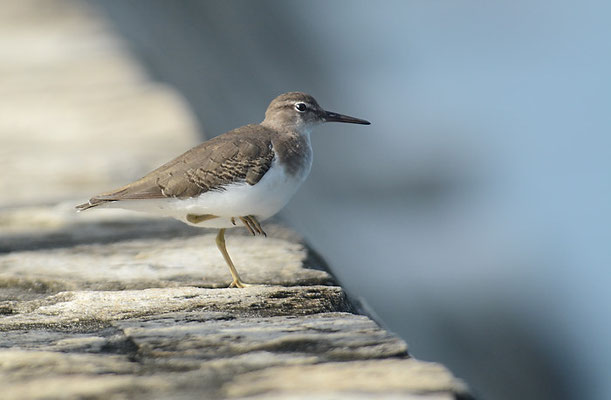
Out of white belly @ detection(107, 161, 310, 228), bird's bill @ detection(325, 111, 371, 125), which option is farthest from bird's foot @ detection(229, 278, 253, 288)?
bird's bill @ detection(325, 111, 371, 125)

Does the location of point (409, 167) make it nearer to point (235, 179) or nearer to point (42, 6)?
point (42, 6)

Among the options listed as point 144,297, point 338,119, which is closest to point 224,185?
point 144,297

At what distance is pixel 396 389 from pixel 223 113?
21.1 feet

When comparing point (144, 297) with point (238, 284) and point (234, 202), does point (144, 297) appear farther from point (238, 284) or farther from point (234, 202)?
point (234, 202)

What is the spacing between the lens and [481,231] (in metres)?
12.4

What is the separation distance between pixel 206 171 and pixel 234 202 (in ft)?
0.53

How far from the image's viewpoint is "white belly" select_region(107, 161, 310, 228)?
3258mm

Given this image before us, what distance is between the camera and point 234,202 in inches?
128

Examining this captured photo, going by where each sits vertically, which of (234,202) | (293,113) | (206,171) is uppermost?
(293,113)

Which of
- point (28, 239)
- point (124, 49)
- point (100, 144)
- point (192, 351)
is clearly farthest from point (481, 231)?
point (192, 351)

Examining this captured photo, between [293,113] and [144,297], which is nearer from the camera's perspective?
[144,297]

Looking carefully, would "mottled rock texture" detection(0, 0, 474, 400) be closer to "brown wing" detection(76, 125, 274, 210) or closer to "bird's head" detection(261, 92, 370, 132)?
"brown wing" detection(76, 125, 274, 210)

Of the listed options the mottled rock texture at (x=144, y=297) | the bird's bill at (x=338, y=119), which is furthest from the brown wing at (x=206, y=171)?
the bird's bill at (x=338, y=119)

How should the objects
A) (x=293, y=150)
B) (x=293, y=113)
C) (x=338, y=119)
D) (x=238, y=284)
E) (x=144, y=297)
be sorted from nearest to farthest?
(x=144, y=297) → (x=238, y=284) → (x=293, y=150) → (x=293, y=113) → (x=338, y=119)
